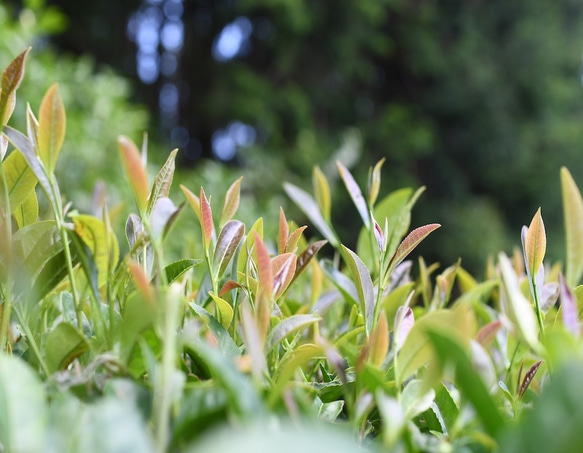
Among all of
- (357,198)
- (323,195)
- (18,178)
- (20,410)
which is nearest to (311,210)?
(323,195)

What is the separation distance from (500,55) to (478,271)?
11.0 ft

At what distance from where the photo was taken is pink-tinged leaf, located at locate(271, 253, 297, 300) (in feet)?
1.52

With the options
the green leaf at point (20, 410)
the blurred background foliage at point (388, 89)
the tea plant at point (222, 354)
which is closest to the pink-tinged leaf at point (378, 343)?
the tea plant at point (222, 354)

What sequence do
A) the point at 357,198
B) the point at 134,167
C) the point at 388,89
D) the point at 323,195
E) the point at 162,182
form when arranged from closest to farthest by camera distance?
1. the point at 134,167
2. the point at 162,182
3. the point at 357,198
4. the point at 323,195
5. the point at 388,89

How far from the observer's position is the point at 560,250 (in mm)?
7645

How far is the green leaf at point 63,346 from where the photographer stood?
40 centimetres

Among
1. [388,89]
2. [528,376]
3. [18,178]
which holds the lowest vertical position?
[388,89]

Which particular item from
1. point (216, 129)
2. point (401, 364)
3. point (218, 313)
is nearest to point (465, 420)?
point (401, 364)

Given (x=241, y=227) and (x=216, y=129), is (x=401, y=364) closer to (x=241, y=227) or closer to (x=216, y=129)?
(x=241, y=227)

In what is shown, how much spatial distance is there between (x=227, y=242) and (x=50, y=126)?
6.6 inches

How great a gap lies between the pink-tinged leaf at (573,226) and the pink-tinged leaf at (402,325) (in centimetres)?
12

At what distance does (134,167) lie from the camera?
37 cm

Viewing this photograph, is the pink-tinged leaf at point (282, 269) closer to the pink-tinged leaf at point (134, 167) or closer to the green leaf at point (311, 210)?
the pink-tinged leaf at point (134, 167)

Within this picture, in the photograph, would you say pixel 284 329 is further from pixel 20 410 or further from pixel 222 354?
pixel 20 410
